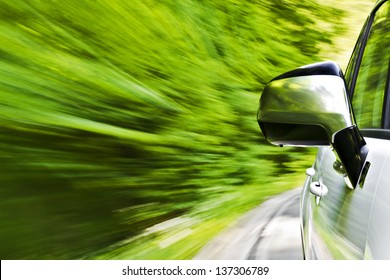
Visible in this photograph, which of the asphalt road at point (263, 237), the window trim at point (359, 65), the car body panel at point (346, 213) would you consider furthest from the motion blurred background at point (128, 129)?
the window trim at point (359, 65)

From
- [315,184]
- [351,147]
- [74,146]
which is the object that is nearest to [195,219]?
[74,146]

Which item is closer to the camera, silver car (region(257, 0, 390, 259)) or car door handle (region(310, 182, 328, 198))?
silver car (region(257, 0, 390, 259))

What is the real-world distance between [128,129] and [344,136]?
3065 millimetres

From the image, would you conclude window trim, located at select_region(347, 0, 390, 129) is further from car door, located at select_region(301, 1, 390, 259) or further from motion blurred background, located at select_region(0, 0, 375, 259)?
motion blurred background, located at select_region(0, 0, 375, 259)

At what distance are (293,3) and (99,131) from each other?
454cm

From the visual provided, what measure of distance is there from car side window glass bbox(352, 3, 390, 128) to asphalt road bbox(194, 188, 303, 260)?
1.44 m

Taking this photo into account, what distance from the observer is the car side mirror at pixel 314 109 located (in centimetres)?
121

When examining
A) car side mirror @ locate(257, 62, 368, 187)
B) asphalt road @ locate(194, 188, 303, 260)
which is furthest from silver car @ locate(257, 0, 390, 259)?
asphalt road @ locate(194, 188, 303, 260)

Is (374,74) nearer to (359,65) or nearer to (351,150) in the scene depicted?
(359,65)

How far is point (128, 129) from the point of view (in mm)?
4227

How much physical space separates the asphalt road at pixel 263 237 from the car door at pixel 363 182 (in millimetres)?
1258

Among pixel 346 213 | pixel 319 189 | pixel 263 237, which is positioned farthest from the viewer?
pixel 263 237

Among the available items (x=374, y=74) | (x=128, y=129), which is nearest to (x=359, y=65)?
(x=374, y=74)

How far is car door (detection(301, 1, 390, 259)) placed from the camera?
1.24m
